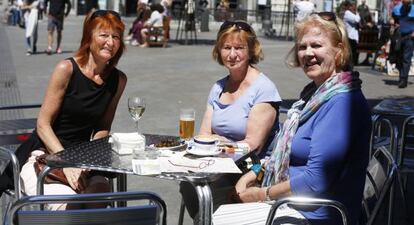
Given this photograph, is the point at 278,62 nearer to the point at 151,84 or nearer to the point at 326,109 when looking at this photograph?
the point at 151,84

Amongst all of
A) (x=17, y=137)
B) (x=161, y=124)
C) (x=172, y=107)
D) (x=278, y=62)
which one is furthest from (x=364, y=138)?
(x=278, y=62)

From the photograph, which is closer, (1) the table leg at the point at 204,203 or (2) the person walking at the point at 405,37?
(1) the table leg at the point at 204,203

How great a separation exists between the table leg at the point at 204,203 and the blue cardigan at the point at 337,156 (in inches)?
16.6

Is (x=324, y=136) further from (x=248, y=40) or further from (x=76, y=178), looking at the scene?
(x=76, y=178)

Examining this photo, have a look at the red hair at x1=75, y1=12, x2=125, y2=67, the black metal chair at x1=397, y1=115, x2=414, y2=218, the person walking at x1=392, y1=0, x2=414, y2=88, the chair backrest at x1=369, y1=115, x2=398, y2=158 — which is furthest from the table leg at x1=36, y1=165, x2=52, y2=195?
the person walking at x1=392, y1=0, x2=414, y2=88

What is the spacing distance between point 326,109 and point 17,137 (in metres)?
2.29

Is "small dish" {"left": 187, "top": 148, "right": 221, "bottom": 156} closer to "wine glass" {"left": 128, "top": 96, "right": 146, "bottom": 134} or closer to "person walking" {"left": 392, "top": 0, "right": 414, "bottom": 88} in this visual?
"wine glass" {"left": 128, "top": 96, "right": 146, "bottom": 134}

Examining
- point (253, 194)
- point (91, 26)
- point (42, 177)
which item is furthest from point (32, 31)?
point (253, 194)

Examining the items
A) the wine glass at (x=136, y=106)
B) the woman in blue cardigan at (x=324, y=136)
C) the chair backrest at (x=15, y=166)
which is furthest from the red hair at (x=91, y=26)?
the woman in blue cardigan at (x=324, y=136)

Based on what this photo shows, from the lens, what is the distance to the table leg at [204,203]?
3.07 meters

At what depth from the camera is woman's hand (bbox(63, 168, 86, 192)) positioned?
12.3ft

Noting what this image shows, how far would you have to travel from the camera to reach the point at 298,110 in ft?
11.3

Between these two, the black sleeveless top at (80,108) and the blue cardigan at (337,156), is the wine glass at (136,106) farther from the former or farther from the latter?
the blue cardigan at (337,156)

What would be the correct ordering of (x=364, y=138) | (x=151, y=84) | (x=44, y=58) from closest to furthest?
(x=364, y=138) < (x=151, y=84) < (x=44, y=58)
